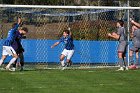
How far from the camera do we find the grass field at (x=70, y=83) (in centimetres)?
1306

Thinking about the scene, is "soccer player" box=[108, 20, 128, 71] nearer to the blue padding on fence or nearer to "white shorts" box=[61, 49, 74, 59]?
"white shorts" box=[61, 49, 74, 59]

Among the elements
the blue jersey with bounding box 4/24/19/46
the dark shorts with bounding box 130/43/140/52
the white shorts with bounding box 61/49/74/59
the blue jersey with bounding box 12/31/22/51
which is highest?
the blue jersey with bounding box 4/24/19/46

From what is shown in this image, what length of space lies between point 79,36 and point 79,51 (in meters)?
1.37

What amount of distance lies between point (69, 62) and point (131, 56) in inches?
101

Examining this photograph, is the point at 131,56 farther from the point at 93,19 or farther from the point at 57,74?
the point at 57,74

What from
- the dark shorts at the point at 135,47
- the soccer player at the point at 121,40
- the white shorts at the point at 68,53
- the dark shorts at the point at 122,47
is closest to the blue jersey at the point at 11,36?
the white shorts at the point at 68,53

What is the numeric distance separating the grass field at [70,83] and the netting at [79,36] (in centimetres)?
596

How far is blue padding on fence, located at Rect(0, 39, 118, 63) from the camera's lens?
2389 centimetres

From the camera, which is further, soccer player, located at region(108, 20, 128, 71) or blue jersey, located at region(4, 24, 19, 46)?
soccer player, located at region(108, 20, 128, 71)

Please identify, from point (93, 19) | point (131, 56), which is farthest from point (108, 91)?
point (93, 19)

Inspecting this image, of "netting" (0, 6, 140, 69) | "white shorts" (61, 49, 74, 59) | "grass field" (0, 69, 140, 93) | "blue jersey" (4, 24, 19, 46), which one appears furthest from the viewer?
"netting" (0, 6, 140, 69)

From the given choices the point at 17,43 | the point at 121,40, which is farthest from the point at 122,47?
the point at 17,43

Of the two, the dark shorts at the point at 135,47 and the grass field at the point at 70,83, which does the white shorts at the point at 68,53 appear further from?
the grass field at the point at 70,83

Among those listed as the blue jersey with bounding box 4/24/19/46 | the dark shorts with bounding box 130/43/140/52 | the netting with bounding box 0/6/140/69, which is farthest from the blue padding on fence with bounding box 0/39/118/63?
the blue jersey with bounding box 4/24/19/46
